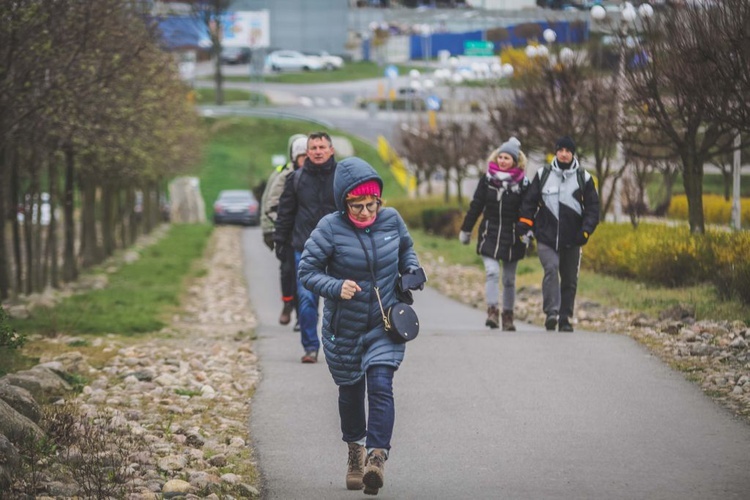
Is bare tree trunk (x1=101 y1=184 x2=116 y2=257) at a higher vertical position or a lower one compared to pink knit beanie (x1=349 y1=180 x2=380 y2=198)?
lower

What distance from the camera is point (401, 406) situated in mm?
10203

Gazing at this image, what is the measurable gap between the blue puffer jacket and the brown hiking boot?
1.26 ft

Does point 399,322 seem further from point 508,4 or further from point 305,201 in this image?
point 508,4

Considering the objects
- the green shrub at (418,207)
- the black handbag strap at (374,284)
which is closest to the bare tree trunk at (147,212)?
the green shrub at (418,207)

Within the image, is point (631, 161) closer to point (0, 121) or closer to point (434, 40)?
point (0, 121)

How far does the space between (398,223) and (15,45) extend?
9.74m

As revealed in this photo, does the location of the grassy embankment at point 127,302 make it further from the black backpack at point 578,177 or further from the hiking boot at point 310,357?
the black backpack at point 578,177

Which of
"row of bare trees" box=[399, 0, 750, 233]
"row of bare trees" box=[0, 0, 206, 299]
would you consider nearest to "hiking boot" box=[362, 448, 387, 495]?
"row of bare trees" box=[399, 0, 750, 233]

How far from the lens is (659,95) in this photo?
19375mm

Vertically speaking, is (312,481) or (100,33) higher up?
(100,33)

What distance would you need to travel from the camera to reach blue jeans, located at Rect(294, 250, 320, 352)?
12.5 metres

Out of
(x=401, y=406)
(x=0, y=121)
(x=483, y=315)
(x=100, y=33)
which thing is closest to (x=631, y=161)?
(x=483, y=315)

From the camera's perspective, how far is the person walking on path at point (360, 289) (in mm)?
7457

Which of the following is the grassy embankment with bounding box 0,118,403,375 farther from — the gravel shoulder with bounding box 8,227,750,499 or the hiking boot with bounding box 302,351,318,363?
the hiking boot with bounding box 302,351,318,363
